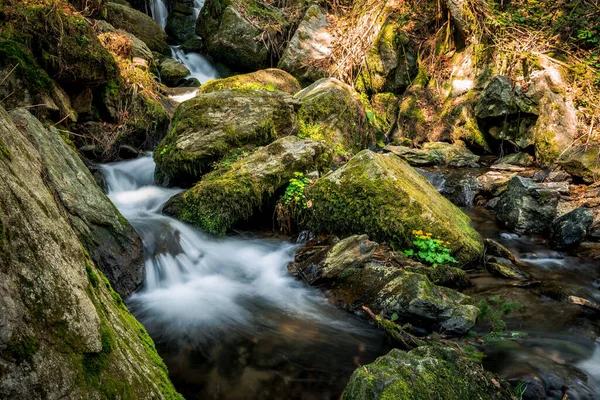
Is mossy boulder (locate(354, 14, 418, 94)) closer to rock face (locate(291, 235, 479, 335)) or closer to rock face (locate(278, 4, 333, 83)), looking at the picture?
rock face (locate(278, 4, 333, 83))

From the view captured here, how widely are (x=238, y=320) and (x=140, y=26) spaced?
1317cm

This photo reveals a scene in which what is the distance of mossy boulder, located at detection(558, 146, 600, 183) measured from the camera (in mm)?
7621

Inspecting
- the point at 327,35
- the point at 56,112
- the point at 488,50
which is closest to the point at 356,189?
the point at 56,112

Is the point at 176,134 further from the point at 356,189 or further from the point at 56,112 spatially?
the point at 356,189

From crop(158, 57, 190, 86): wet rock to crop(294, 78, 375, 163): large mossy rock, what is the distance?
5020 mm

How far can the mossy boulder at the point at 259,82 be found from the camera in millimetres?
9453

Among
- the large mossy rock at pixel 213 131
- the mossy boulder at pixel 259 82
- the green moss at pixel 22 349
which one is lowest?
the green moss at pixel 22 349

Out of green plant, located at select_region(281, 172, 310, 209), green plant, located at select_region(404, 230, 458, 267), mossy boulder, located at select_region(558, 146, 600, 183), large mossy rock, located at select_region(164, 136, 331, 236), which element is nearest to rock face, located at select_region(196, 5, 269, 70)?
large mossy rock, located at select_region(164, 136, 331, 236)

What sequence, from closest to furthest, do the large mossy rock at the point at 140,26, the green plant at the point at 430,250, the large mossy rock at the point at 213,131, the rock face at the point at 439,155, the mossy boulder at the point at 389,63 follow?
the green plant at the point at 430,250
the large mossy rock at the point at 213,131
the rock face at the point at 439,155
the large mossy rock at the point at 140,26
the mossy boulder at the point at 389,63

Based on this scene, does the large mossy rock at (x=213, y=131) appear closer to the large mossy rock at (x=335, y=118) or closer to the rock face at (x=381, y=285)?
the large mossy rock at (x=335, y=118)

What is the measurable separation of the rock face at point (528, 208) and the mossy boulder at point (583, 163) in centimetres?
152

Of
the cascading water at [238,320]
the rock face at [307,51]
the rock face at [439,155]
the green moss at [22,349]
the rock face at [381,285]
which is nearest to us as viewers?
the green moss at [22,349]

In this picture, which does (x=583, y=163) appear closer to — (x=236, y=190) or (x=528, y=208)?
(x=528, y=208)

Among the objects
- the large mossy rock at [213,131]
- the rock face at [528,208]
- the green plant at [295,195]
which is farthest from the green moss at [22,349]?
the rock face at [528,208]
